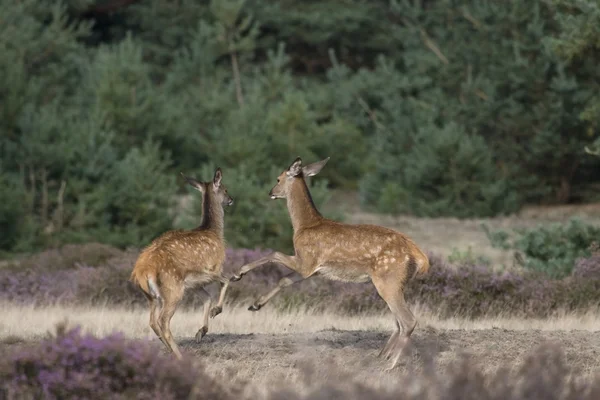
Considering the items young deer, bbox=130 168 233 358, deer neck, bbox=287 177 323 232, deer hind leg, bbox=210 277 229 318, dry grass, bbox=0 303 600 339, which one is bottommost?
dry grass, bbox=0 303 600 339

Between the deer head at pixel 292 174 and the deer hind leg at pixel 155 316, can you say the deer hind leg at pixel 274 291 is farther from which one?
the deer head at pixel 292 174

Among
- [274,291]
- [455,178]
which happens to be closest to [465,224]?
[455,178]

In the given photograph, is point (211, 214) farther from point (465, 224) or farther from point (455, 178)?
point (455, 178)

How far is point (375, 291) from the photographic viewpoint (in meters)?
16.2

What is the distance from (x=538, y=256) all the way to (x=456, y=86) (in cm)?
1815

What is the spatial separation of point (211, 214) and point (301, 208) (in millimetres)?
1029

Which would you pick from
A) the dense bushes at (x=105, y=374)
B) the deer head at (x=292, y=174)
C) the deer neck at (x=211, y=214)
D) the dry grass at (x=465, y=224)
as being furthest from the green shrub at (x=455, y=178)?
the dense bushes at (x=105, y=374)

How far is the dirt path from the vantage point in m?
9.89

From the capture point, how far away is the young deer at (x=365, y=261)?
1084cm

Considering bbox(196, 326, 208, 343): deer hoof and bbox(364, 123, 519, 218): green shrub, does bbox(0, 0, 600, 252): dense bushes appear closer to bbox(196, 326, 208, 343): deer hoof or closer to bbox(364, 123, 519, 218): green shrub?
bbox(364, 123, 519, 218): green shrub

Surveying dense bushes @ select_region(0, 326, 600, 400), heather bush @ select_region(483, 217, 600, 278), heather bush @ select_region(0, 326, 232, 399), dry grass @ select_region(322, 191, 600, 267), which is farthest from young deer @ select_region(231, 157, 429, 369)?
dry grass @ select_region(322, 191, 600, 267)

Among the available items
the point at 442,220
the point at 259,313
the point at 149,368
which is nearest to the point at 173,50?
the point at 442,220

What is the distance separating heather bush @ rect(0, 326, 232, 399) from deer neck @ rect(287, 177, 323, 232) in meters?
3.74

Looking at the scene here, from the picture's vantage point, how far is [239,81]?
160ft
